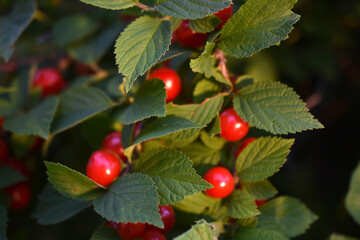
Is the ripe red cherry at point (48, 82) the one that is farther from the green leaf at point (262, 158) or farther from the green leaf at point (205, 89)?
the green leaf at point (262, 158)

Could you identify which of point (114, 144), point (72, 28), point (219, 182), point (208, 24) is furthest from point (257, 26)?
point (72, 28)

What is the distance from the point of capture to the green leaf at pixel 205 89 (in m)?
0.99

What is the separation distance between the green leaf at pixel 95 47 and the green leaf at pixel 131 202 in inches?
28.9

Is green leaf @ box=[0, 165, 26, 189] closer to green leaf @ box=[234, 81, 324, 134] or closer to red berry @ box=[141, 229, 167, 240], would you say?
red berry @ box=[141, 229, 167, 240]

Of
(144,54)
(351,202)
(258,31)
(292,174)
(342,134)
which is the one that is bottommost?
(292,174)

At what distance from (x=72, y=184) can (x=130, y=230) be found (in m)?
0.18

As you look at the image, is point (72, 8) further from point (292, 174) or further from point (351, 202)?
point (351, 202)

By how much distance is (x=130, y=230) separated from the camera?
864mm

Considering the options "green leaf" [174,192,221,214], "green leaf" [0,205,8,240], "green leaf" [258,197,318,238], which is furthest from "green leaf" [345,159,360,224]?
"green leaf" [0,205,8,240]

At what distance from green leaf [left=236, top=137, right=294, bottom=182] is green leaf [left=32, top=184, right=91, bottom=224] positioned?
1.34 feet

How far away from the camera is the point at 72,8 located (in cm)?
181

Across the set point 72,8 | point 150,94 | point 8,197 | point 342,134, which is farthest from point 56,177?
point 342,134

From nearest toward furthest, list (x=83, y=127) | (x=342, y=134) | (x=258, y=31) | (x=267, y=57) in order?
(x=258, y=31)
(x=83, y=127)
(x=267, y=57)
(x=342, y=134)

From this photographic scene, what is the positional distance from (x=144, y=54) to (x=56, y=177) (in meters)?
0.36
